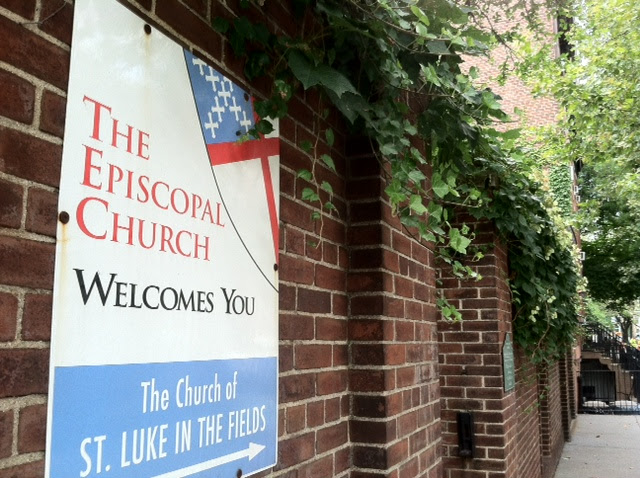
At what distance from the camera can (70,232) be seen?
113 cm

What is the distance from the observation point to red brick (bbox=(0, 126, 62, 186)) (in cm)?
106

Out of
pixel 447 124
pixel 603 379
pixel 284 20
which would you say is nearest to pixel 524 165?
pixel 447 124

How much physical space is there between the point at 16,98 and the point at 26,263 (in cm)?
30

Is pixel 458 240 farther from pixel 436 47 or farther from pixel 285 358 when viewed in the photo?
pixel 285 358

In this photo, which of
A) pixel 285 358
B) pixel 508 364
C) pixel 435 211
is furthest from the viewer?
pixel 508 364

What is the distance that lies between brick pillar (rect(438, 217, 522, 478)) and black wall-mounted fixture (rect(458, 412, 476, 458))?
44mm

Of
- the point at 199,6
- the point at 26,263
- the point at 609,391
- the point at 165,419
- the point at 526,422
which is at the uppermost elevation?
the point at 199,6

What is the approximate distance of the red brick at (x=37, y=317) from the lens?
1051mm

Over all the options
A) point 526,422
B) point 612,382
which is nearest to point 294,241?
point 526,422

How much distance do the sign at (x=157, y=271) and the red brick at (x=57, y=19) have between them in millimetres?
17

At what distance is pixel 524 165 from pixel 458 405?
196cm

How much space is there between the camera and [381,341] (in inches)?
87.4

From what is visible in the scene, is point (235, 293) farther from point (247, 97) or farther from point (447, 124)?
point (447, 124)

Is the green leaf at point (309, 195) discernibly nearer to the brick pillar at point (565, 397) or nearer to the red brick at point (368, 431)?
the red brick at point (368, 431)
